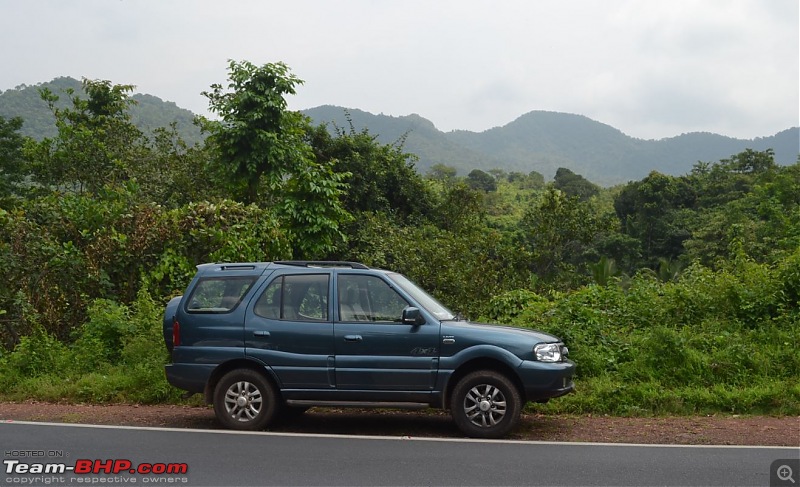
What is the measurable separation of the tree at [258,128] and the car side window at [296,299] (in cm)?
925

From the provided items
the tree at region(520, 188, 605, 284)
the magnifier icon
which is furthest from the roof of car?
the tree at region(520, 188, 605, 284)

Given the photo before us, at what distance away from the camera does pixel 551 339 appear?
28.2 ft

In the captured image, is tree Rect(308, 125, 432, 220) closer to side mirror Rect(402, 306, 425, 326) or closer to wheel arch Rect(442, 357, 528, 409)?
side mirror Rect(402, 306, 425, 326)

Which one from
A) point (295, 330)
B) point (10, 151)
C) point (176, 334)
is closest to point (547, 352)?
point (295, 330)

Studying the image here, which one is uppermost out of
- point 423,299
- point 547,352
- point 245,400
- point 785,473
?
point 423,299

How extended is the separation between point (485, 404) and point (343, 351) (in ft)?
5.46

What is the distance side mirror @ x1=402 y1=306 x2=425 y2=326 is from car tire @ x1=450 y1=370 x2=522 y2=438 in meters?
0.79

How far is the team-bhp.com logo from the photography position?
661 cm

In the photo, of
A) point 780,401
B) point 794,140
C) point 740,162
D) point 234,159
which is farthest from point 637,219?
point 794,140

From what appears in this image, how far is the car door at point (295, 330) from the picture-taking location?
8.57 meters

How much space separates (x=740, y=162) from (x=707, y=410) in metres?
48.9

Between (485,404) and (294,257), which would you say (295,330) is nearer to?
(485,404)

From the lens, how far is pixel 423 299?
9023 mm

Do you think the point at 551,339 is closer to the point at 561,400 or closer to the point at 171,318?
the point at 561,400
